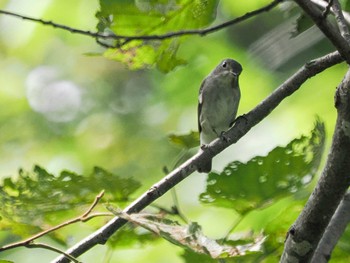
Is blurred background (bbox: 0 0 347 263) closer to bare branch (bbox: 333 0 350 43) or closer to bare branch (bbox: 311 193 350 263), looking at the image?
bare branch (bbox: 311 193 350 263)

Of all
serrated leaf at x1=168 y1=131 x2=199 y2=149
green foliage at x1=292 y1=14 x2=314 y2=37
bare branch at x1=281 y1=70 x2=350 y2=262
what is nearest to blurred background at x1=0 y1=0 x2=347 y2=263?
serrated leaf at x1=168 y1=131 x2=199 y2=149

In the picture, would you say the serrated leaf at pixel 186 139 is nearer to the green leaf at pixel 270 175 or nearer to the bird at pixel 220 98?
the green leaf at pixel 270 175

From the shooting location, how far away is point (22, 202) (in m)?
2.12

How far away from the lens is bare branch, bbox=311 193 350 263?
7.56ft

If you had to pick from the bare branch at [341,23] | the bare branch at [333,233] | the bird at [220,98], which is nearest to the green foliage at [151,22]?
the bare branch at [341,23]

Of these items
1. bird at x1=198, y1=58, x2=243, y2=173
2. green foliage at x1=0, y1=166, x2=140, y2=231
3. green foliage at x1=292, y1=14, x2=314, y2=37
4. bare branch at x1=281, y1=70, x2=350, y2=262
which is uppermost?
bird at x1=198, y1=58, x2=243, y2=173

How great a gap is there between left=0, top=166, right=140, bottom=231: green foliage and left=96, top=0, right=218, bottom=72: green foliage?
0.44 metres

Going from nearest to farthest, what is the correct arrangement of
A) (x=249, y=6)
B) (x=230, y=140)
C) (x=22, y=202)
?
(x=22, y=202) < (x=230, y=140) < (x=249, y=6)

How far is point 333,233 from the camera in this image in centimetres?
237

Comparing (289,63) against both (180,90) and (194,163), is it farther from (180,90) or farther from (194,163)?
(194,163)

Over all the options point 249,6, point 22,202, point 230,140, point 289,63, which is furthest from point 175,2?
point 249,6

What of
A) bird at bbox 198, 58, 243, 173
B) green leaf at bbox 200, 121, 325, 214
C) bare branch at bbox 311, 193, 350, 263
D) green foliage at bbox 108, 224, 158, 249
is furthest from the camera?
bird at bbox 198, 58, 243, 173

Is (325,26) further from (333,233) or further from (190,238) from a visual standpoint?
(333,233)

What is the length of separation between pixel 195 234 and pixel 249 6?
3.76 m
